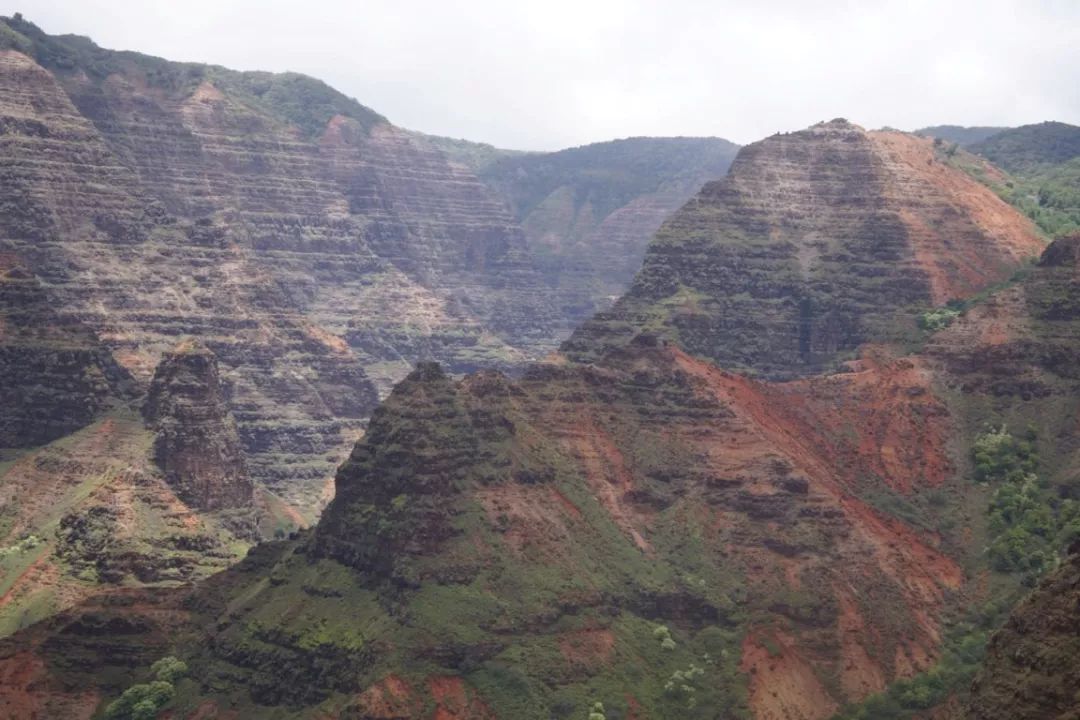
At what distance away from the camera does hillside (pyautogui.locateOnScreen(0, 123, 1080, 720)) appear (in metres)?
146

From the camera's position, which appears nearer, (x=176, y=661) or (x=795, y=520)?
(x=176, y=661)

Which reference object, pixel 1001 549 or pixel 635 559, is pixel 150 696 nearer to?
pixel 635 559

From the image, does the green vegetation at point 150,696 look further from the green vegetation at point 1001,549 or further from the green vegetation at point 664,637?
the green vegetation at point 1001,549

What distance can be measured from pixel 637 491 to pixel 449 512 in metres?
20.5

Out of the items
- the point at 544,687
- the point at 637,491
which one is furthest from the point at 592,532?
the point at 544,687

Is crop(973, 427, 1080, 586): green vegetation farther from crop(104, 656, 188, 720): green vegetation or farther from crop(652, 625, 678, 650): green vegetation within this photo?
crop(104, 656, 188, 720): green vegetation

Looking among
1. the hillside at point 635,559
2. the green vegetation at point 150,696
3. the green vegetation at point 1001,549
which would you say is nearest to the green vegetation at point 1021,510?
the green vegetation at point 1001,549

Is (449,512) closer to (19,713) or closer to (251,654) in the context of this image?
(251,654)

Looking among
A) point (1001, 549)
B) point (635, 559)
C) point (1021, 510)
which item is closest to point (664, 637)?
point (635, 559)

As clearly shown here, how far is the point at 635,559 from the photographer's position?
162m

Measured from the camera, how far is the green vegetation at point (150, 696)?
15012 cm

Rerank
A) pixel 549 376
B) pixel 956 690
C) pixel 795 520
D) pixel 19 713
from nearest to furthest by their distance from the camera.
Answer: pixel 956 690 → pixel 19 713 → pixel 795 520 → pixel 549 376

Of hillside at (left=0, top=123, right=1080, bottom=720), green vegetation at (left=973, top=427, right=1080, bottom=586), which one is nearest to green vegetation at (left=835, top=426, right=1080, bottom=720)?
green vegetation at (left=973, top=427, right=1080, bottom=586)

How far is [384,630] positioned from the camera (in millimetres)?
146000
